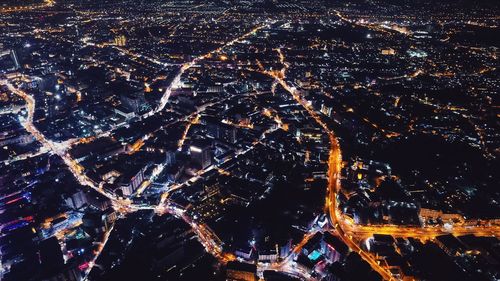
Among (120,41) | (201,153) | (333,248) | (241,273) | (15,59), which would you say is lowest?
(241,273)

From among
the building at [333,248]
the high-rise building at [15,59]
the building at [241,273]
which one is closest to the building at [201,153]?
the building at [241,273]

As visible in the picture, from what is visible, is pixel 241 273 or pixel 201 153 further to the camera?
pixel 201 153

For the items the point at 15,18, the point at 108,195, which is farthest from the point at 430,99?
the point at 15,18

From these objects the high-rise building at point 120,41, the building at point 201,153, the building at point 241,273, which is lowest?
the building at point 241,273

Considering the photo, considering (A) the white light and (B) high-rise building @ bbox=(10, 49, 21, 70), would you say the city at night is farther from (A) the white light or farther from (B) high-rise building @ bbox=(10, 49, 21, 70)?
(B) high-rise building @ bbox=(10, 49, 21, 70)

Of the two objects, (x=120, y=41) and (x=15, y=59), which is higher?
(x=15, y=59)

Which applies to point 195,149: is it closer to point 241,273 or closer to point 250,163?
point 250,163

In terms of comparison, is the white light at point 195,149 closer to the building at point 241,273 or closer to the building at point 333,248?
the building at point 241,273

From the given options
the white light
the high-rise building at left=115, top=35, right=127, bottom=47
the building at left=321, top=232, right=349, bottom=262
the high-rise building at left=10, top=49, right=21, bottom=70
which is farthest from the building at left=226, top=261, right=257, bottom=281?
the high-rise building at left=115, top=35, right=127, bottom=47

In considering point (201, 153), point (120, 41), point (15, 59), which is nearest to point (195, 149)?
point (201, 153)
